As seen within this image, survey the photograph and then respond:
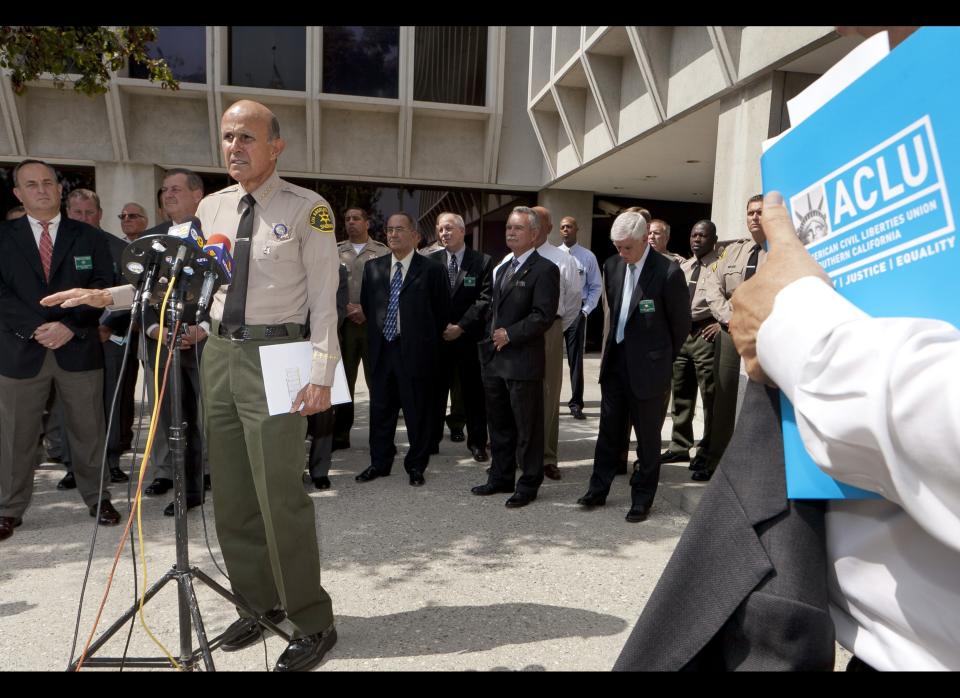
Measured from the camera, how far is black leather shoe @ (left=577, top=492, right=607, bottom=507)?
4766 millimetres

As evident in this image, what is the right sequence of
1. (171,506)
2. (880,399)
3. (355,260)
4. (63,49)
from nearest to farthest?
(880,399)
(63,49)
(171,506)
(355,260)

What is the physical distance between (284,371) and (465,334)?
12.6ft

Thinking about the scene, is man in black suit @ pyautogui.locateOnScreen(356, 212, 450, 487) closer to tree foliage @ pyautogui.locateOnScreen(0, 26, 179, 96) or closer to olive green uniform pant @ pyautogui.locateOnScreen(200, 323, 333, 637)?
tree foliage @ pyautogui.locateOnScreen(0, 26, 179, 96)

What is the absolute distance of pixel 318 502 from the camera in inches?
191

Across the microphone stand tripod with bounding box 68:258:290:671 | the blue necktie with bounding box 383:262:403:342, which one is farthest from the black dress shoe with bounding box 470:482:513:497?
the microphone stand tripod with bounding box 68:258:290:671

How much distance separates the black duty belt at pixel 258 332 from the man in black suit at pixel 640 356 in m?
2.56

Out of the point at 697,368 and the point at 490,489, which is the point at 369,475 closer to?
the point at 490,489

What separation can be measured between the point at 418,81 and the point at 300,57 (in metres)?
2.17

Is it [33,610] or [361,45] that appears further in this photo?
[361,45]

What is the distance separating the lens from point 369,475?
539 cm

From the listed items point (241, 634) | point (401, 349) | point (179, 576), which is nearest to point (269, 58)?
point (401, 349)
